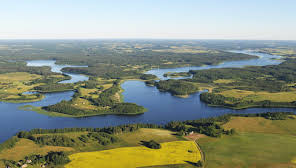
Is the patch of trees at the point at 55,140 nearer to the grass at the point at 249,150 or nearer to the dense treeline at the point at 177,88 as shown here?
the grass at the point at 249,150

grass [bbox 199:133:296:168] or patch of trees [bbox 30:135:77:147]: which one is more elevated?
patch of trees [bbox 30:135:77:147]

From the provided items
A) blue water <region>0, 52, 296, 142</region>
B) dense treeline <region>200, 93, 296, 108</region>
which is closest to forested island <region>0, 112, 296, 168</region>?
blue water <region>0, 52, 296, 142</region>

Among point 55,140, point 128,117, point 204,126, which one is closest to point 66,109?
point 128,117

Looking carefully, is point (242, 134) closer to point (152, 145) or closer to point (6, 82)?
point (152, 145)

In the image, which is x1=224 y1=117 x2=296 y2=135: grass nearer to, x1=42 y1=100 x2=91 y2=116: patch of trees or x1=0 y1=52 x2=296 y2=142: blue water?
x1=0 y1=52 x2=296 y2=142: blue water

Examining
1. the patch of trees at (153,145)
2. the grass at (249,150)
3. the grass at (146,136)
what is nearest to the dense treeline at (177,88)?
the grass at (146,136)

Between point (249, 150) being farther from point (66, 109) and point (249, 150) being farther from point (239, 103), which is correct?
point (66, 109)
